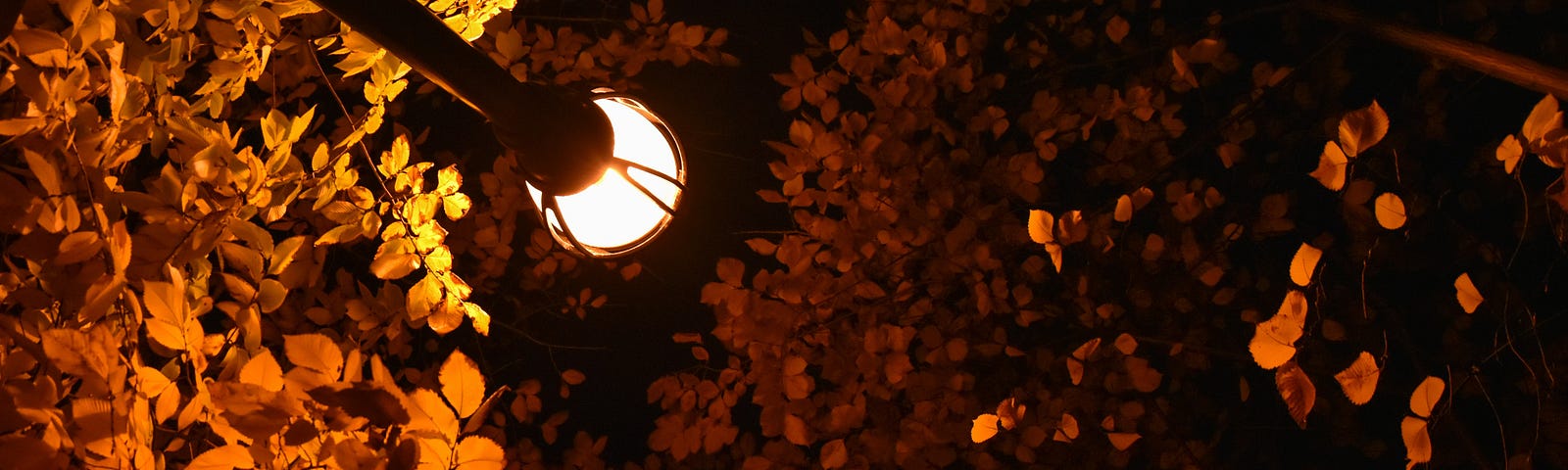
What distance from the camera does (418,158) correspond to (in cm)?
434

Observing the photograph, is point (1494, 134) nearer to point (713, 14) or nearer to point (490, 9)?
point (713, 14)

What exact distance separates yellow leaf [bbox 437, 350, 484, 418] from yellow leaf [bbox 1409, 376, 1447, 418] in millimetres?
1923

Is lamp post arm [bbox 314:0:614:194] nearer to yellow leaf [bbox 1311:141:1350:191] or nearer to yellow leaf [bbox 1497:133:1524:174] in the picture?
yellow leaf [bbox 1311:141:1350:191]

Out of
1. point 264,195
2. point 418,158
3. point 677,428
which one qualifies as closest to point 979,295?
point 677,428

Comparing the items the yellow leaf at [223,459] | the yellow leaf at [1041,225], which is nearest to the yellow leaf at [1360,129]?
the yellow leaf at [1041,225]

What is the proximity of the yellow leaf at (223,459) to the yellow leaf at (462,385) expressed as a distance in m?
0.47

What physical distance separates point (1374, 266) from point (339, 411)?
4.20 metres

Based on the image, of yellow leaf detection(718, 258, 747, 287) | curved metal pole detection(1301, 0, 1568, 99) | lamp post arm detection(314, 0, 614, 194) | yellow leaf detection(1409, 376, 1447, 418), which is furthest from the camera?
yellow leaf detection(718, 258, 747, 287)

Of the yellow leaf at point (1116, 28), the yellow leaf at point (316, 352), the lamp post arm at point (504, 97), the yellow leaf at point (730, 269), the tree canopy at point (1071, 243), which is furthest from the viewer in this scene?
the yellow leaf at point (1116, 28)

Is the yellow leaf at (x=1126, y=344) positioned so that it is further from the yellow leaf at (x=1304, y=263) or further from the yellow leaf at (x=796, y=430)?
the yellow leaf at (x=796, y=430)

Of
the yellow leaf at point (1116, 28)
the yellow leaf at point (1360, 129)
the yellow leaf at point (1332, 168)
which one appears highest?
the yellow leaf at point (1360, 129)

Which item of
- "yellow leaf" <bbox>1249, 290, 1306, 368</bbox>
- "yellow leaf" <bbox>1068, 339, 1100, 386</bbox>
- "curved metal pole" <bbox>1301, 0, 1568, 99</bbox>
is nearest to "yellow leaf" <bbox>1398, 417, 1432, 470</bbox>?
"yellow leaf" <bbox>1249, 290, 1306, 368</bbox>

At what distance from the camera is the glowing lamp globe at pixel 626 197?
1353mm

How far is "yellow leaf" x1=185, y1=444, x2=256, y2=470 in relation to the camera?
1446 mm
